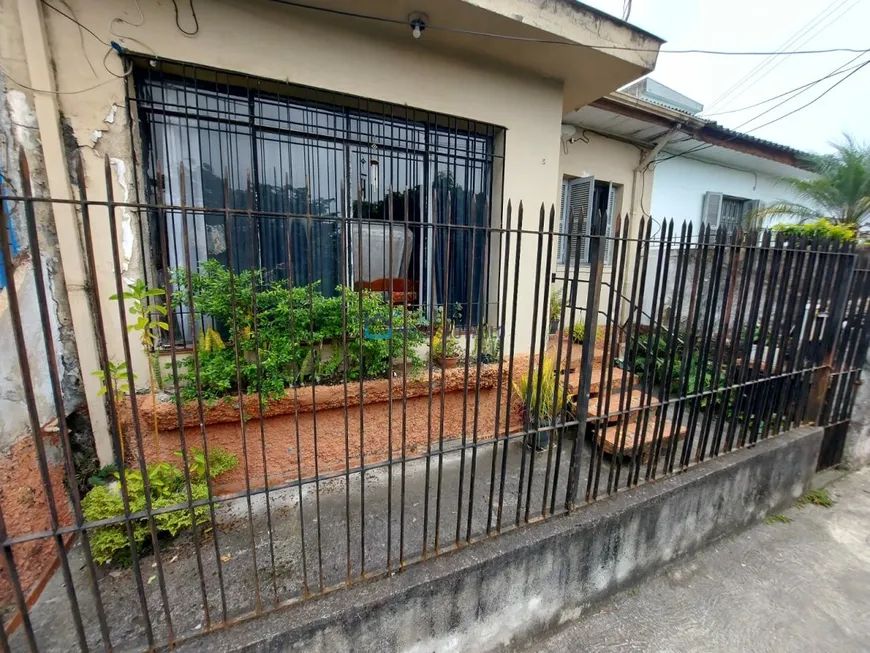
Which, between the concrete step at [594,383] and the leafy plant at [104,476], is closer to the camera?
the leafy plant at [104,476]

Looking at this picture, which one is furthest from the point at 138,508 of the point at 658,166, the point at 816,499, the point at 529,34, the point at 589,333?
the point at 658,166

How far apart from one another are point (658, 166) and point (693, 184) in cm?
102

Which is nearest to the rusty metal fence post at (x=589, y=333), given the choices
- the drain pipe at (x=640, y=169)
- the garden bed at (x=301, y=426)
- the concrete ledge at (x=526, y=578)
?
the concrete ledge at (x=526, y=578)

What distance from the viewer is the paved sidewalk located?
216 cm

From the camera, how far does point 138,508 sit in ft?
7.22

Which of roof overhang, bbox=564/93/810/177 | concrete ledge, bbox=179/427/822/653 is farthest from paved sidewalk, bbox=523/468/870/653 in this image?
roof overhang, bbox=564/93/810/177

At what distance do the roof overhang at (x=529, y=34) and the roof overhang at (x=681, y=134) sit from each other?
45.6 inches

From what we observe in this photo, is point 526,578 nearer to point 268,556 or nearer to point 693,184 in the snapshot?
point 268,556

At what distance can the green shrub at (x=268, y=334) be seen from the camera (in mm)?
2684

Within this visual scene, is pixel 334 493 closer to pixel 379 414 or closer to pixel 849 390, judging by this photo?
pixel 379 414

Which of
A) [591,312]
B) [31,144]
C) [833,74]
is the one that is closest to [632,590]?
[591,312]

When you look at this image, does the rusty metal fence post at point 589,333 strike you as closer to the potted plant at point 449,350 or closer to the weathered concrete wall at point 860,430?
the potted plant at point 449,350

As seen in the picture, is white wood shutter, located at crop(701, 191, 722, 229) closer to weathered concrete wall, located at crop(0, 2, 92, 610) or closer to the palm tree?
the palm tree

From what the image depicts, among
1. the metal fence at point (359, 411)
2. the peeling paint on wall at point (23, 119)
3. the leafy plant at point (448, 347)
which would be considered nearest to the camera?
the metal fence at point (359, 411)
